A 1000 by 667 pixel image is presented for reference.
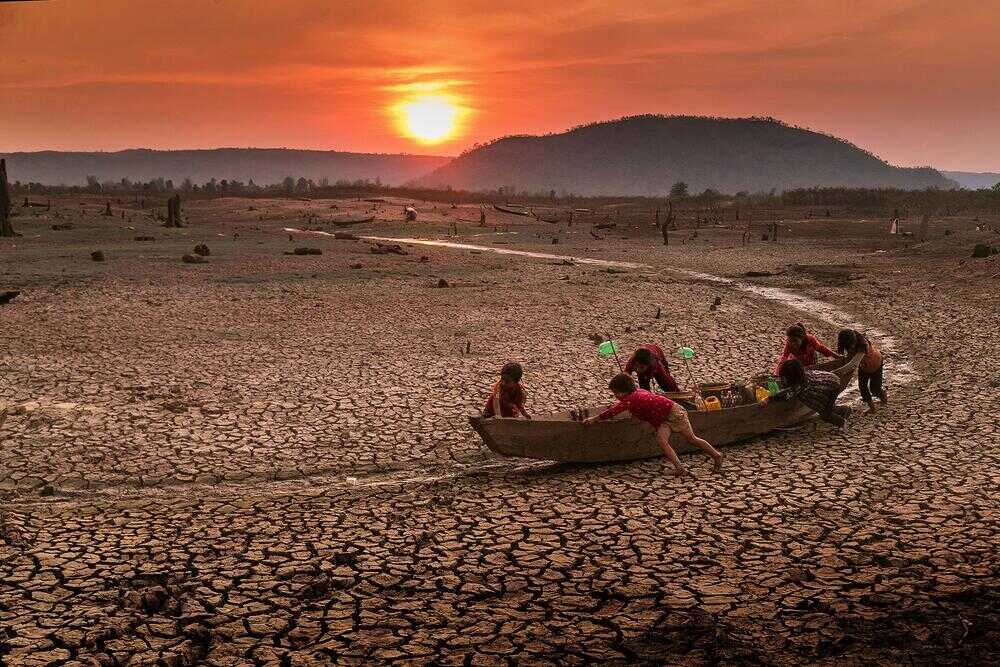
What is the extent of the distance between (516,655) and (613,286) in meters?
21.9

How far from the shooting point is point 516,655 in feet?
19.6

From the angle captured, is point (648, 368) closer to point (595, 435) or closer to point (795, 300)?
point (595, 435)

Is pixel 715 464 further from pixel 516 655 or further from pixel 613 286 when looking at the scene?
pixel 613 286

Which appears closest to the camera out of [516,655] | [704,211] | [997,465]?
[516,655]

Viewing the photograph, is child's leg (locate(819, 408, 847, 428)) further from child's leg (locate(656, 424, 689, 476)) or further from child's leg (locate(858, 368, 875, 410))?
child's leg (locate(656, 424, 689, 476))

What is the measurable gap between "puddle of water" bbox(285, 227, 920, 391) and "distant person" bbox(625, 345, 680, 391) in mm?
4478

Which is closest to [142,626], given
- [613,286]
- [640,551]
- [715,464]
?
[640,551]

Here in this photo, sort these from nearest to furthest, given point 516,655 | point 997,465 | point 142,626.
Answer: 1. point 516,655
2. point 142,626
3. point 997,465

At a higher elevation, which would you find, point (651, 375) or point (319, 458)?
point (651, 375)

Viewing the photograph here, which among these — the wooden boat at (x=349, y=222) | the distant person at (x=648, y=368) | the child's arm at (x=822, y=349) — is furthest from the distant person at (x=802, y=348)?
the wooden boat at (x=349, y=222)

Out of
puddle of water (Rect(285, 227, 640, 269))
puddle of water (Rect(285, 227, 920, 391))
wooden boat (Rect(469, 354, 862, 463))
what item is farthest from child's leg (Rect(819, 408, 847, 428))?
puddle of water (Rect(285, 227, 640, 269))

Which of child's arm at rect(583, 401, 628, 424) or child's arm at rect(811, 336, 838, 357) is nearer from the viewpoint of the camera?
child's arm at rect(583, 401, 628, 424)

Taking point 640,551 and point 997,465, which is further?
point 997,465

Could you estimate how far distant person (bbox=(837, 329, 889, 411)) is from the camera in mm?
12414
